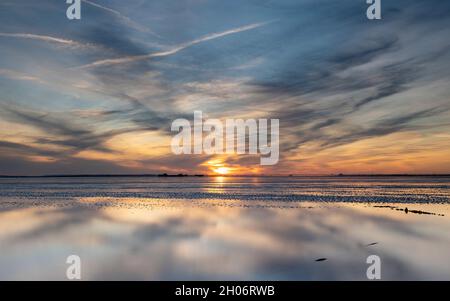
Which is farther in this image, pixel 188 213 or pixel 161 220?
pixel 188 213

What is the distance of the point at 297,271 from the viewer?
49.4 feet

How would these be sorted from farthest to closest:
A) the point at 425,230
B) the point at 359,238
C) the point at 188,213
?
the point at 188,213 → the point at 425,230 → the point at 359,238

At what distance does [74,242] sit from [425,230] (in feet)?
80.7

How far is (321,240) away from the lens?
21.5m

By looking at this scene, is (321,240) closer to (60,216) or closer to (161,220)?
(161,220)

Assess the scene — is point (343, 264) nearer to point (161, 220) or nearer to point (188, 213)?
point (161, 220)
